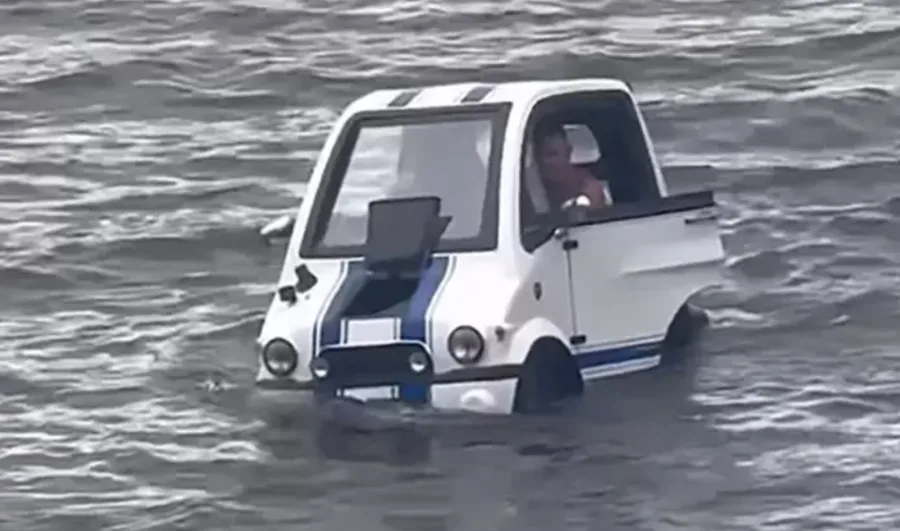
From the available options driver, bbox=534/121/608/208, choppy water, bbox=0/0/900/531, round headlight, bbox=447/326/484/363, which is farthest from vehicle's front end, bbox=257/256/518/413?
driver, bbox=534/121/608/208

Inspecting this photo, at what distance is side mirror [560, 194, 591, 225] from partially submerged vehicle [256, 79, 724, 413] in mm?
10

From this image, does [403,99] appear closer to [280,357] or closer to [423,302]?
[423,302]

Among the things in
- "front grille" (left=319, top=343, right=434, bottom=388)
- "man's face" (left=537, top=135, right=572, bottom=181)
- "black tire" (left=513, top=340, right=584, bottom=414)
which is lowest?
"black tire" (left=513, top=340, right=584, bottom=414)

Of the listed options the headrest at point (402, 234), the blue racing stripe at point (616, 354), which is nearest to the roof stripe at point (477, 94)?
the headrest at point (402, 234)

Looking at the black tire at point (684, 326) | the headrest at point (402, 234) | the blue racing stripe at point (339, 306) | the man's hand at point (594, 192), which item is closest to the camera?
the blue racing stripe at point (339, 306)

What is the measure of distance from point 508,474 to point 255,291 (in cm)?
511

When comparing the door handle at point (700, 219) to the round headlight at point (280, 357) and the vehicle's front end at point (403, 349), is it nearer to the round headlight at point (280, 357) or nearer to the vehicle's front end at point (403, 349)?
the vehicle's front end at point (403, 349)

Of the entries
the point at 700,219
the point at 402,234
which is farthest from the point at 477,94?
the point at 700,219

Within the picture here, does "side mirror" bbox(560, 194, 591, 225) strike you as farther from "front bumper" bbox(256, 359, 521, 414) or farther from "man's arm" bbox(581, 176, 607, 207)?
"front bumper" bbox(256, 359, 521, 414)

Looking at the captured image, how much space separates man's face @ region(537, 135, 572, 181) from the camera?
43.6ft

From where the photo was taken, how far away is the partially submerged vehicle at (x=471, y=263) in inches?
478

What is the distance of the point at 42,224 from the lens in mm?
19047

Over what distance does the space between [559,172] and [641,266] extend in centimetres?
68

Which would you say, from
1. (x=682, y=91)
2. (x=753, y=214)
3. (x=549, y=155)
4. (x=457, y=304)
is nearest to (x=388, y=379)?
(x=457, y=304)
